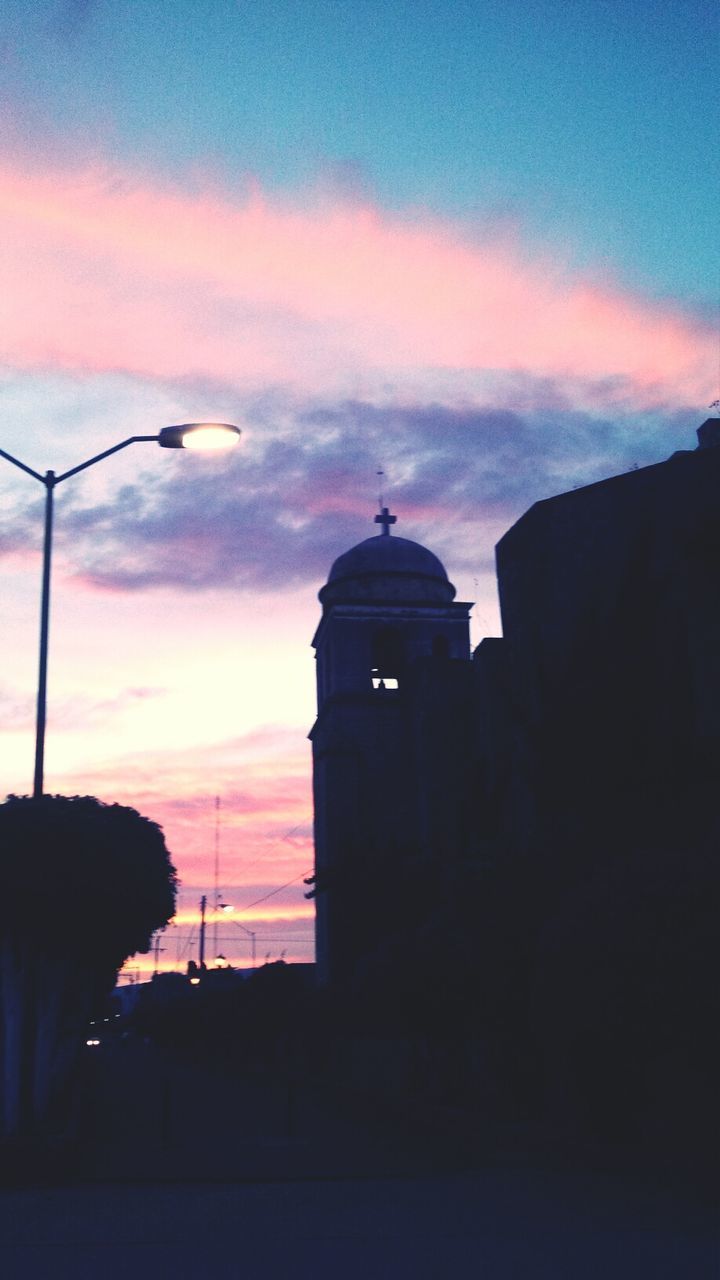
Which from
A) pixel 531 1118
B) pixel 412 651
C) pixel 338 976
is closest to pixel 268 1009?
pixel 338 976

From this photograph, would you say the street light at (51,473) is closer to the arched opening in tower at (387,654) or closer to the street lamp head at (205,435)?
the street lamp head at (205,435)

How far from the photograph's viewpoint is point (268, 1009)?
44.0 m

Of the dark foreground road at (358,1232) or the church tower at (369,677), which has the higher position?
the church tower at (369,677)

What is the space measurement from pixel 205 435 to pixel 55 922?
6.99 metres

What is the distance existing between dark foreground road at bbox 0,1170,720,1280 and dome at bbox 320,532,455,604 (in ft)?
116

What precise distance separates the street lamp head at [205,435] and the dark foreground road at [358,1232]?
9.08 meters

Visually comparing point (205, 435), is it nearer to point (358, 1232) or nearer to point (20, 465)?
point (20, 465)

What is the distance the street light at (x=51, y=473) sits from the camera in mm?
15953

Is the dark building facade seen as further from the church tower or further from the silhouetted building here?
the church tower

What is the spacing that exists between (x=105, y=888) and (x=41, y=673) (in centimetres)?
313

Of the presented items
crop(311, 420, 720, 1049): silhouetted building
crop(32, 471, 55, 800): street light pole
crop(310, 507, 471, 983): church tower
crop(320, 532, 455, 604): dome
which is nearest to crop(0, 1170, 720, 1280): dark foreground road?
crop(311, 420, 720, 1049): silhouetted building

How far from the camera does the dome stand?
164ft

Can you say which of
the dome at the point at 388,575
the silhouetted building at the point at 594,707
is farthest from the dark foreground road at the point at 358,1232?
the dome at the point at 388,575

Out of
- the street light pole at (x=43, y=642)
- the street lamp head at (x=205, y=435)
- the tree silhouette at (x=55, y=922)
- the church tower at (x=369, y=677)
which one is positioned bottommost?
the tree silhouette at (x=55, y=922)
